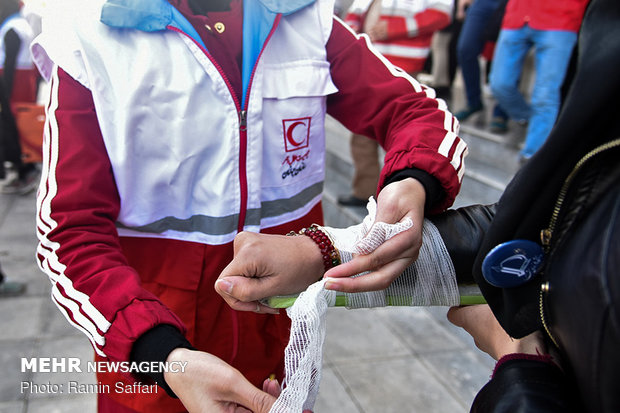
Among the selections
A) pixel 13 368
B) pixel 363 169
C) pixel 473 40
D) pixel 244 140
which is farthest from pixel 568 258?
pixel 473 40

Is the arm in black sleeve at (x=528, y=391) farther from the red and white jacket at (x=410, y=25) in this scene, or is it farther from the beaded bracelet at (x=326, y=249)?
the red and white jacket at (x=410, y=25)

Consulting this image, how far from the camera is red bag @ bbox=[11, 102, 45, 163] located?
4.09 meters

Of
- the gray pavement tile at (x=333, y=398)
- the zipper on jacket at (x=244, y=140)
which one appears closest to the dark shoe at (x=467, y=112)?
the gray pavement tile at (x=333, y=398)

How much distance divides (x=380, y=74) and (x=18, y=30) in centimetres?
461

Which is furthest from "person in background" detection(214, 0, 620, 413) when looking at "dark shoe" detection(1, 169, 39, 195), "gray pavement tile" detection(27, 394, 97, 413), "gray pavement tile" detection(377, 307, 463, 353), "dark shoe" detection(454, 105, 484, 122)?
"dark shoe" detection(1, 169, 39, 195)

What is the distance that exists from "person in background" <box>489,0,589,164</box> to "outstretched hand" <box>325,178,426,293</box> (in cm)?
265

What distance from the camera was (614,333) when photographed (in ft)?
1.69

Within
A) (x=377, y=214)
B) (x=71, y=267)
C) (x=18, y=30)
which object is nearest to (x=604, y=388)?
(x=377, y=214)

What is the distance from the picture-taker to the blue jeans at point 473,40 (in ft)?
13.8

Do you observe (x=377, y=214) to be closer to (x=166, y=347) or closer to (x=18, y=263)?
(x=166, y=347)

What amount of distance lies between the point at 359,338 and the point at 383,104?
2105mm

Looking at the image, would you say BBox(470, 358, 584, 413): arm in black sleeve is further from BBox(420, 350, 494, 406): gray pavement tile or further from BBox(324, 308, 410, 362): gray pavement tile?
BBox(324, 308, 410, 362): gray pavement tile

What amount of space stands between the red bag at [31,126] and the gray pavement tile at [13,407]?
7.22ft

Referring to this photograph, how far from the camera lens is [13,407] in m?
2.48
